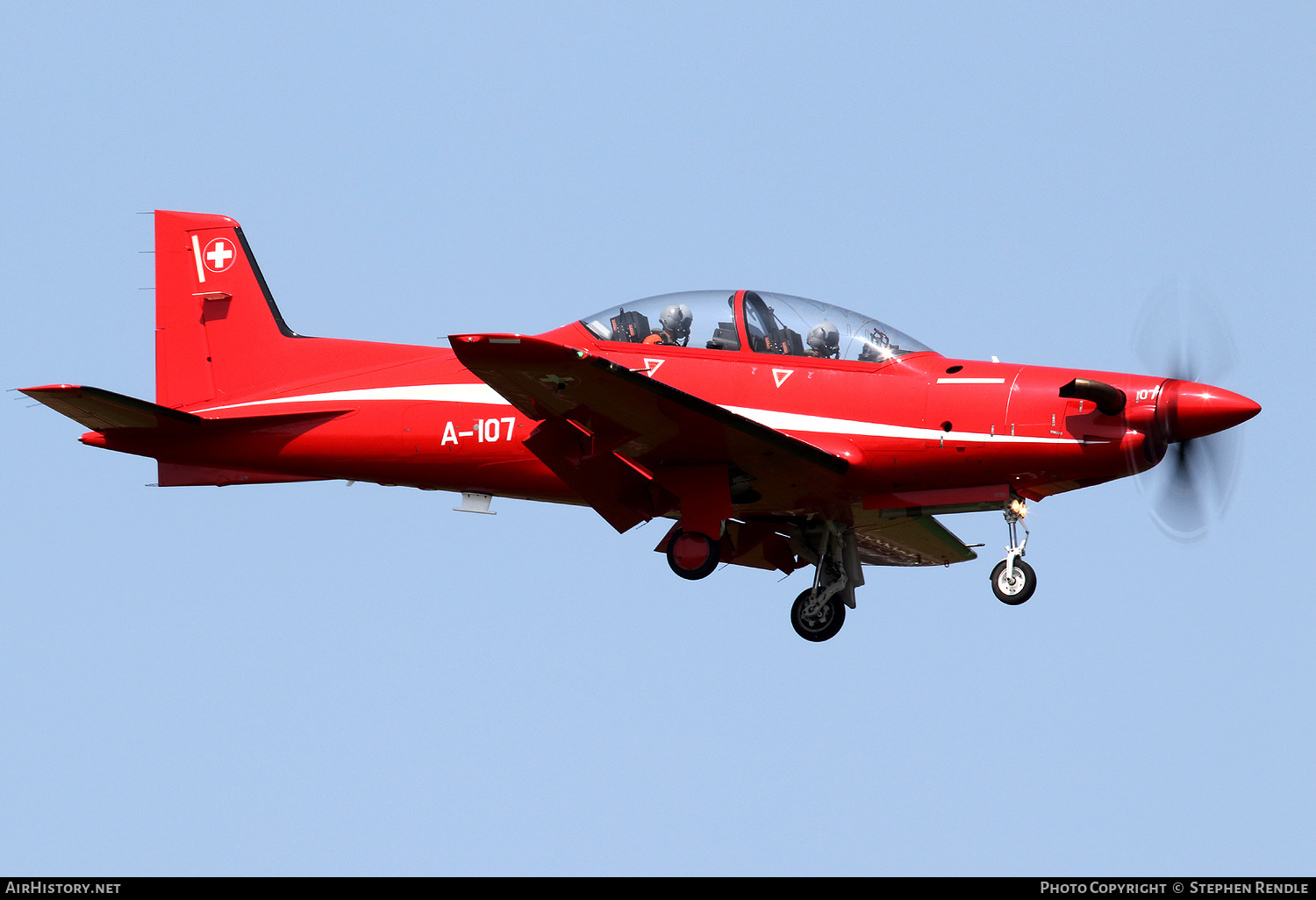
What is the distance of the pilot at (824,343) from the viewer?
57.6ft

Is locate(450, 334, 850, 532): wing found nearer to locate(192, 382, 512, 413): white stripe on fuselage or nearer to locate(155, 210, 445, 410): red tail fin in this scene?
locate(192, 382, 512, 413): white stripe on fuselage

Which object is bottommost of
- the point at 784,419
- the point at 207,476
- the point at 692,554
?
the point at 692,554

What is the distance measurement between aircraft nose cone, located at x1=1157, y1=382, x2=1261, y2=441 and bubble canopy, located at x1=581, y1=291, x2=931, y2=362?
2685 mm

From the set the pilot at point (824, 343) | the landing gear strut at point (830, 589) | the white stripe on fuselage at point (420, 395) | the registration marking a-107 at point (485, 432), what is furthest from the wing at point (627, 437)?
the white stripe on fuselage at point (420, 395)

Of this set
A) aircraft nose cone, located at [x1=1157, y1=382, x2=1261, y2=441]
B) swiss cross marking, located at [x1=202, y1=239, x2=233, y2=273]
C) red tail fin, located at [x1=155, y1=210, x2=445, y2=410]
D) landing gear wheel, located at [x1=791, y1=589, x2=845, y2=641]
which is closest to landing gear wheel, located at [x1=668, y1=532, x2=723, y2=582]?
landing gear wheel, located at [x1=791, y1=589, x2=845, y2=641]

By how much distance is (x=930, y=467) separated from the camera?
56.2 ft

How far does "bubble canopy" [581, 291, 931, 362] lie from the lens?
17.6m

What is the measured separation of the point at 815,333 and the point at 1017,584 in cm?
329

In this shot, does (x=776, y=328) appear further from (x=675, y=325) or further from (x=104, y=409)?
(x=104, y=409)

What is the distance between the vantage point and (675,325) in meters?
17.8

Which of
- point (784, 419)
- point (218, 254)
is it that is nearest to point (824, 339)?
point (784, 419)

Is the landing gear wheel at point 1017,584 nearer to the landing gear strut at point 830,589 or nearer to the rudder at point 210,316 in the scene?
the landing gear strut at point 830,589

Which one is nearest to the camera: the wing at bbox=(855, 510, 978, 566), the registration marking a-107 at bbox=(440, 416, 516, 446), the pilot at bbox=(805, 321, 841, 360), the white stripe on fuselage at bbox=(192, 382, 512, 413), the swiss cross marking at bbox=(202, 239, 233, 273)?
the pilot at bbox=(805, 321, 841, 360)
